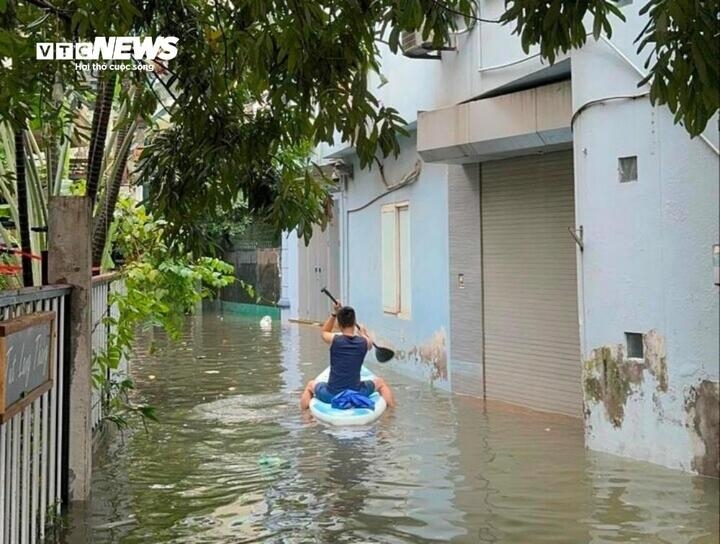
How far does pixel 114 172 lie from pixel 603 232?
4.09m

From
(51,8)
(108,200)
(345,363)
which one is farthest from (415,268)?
(51,8)

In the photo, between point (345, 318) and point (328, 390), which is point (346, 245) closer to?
point (345, 318)

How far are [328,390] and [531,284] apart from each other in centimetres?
257

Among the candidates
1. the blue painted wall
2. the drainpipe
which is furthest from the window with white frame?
the drainpipe

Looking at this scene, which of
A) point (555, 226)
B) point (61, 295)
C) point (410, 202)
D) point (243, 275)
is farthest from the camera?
point (243, 275)

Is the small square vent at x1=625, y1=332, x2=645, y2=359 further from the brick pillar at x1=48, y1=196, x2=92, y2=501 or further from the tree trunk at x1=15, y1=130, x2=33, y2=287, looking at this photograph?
the tree trunk at x1=15, y1=130, x2=33, y2=287

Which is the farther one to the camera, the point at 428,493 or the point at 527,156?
the point at 527,156

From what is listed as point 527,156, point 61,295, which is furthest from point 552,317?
point 61,295

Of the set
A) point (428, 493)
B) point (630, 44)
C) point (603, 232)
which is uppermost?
point (630, 44)

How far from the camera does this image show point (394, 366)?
13562 millimetres

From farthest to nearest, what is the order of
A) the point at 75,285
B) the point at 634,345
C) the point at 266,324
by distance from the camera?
the point at 266,324 < the point at 634,345 < the point at 75,285

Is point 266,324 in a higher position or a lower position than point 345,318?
lower

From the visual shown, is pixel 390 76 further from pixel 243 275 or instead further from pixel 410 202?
pixel 243 275

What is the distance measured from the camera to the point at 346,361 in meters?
9.38
